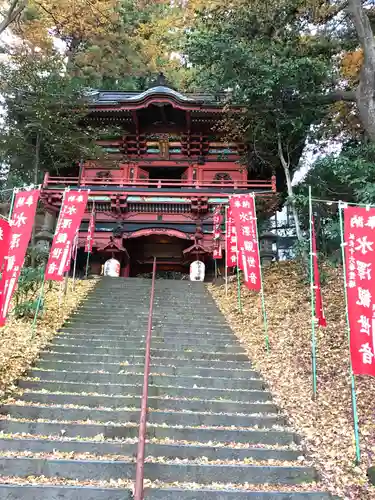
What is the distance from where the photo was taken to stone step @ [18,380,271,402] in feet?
19.5

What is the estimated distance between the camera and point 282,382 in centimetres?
647

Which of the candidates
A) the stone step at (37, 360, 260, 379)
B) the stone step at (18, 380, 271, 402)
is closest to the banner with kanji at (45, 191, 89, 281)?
the stone step at (37, 360, 260, 379)

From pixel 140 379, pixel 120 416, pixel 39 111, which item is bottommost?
pixel 120 416

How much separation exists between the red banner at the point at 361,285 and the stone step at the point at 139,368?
2.37 m

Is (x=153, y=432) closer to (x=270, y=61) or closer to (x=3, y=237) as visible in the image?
(x=3, y=237)

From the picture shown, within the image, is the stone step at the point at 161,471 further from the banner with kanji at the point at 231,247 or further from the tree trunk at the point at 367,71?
the tree trunk at the point at 367,71

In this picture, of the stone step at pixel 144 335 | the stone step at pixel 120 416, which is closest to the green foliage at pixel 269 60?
the stone step at pixel 144 335

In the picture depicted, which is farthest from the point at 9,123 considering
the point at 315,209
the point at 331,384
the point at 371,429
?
the point at 371,429

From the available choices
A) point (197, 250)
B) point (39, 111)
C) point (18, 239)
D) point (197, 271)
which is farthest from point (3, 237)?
point (197, 250)

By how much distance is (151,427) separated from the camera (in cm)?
487

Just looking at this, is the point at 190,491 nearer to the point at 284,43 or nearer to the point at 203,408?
the point at 203,408

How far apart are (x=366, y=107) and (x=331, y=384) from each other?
719 cm

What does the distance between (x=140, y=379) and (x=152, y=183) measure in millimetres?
11203

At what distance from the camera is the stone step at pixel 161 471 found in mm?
4031
